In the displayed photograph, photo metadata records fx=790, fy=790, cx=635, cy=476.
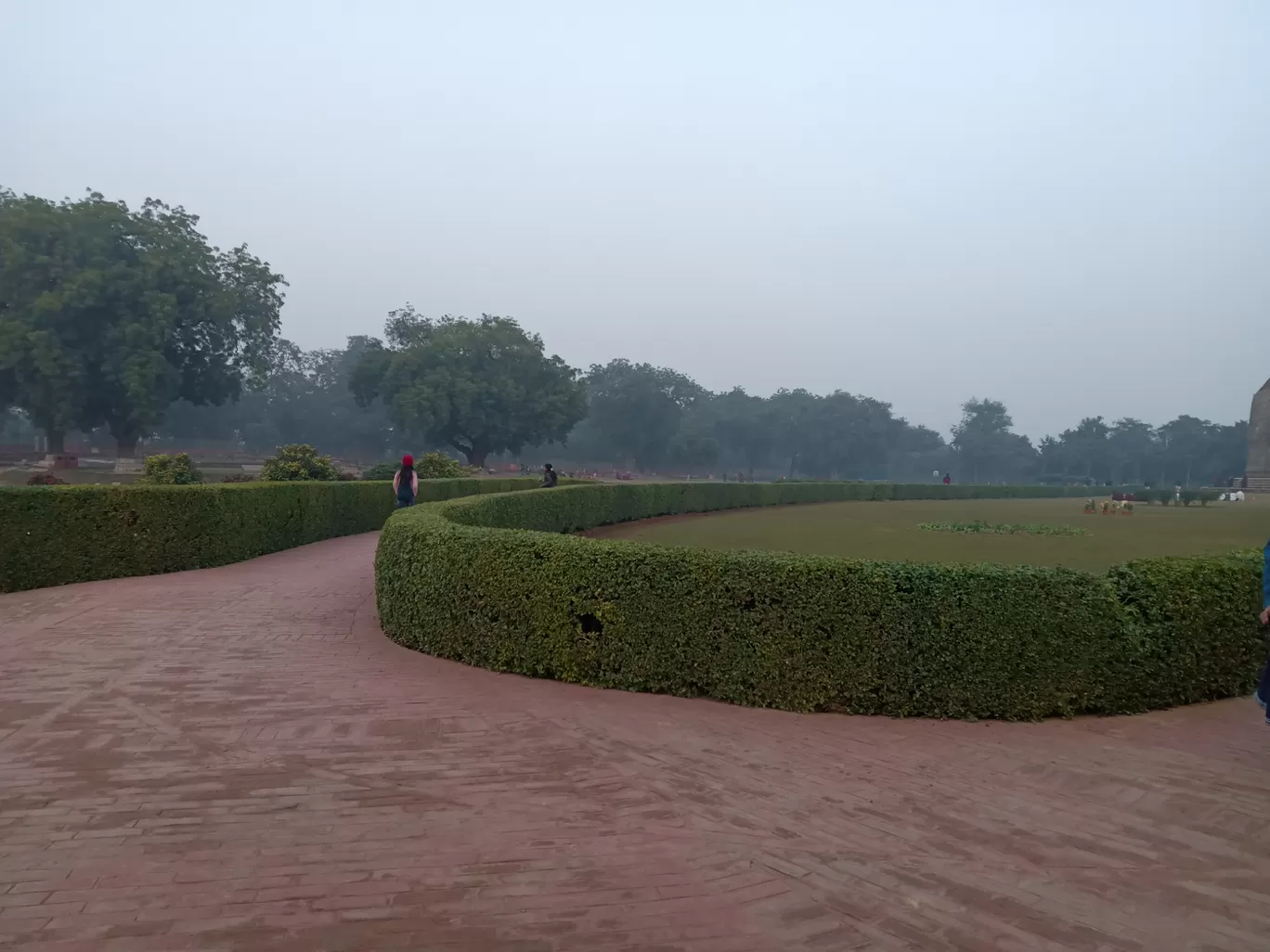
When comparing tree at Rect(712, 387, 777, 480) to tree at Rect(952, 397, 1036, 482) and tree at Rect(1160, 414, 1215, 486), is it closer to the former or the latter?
tree at Rect(952, 397, 1036, 482)

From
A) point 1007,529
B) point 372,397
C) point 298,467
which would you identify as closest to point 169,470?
point 298,467

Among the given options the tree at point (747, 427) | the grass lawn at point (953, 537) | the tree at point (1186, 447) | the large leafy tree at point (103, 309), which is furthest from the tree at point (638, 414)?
the tree at point (1186, 447)

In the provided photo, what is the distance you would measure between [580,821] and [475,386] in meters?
41.3

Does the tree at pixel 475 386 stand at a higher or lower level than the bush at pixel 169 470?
higher

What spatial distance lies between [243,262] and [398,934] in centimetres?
4078

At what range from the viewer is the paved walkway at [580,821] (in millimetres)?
2668

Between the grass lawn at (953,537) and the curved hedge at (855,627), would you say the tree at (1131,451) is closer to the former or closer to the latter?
the grass lawn at (953,537)

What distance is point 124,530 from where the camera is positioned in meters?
9.34

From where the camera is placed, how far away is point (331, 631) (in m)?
6.86

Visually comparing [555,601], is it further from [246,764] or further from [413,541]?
[246,764]

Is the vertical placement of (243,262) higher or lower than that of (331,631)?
higher

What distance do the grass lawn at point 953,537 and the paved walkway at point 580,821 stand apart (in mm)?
6321

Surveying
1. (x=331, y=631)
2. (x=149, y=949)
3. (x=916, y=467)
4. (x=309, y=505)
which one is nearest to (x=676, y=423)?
(x=916, y=467)

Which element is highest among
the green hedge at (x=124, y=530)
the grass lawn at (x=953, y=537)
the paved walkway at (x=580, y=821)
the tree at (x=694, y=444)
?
the tree at (x=694, y=444)
